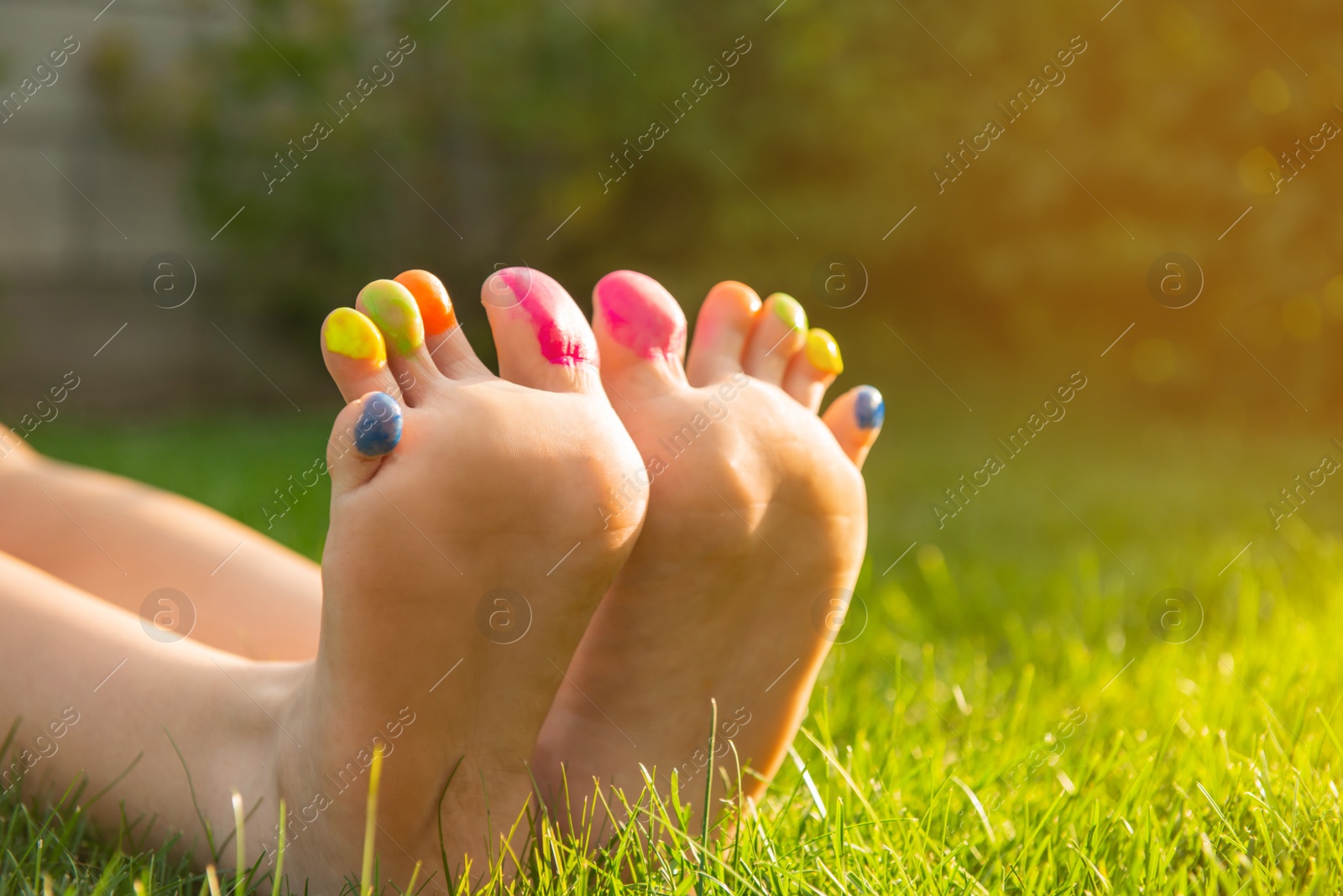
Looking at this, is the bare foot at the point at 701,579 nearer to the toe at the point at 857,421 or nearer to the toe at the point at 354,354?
the toe at the point at 857,421

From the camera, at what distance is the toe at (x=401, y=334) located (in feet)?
2.64

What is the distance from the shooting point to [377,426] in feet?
2.34

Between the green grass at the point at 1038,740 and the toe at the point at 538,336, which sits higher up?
the toe at the point at 538,336

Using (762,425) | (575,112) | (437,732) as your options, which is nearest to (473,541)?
(437,732)

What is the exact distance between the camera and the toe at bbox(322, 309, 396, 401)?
2.55ft

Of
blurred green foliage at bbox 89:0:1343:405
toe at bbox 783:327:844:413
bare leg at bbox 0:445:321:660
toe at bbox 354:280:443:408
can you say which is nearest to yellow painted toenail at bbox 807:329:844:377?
toe at bbox 783:327:844:413

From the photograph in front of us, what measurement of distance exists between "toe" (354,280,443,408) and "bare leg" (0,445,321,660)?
370 mm

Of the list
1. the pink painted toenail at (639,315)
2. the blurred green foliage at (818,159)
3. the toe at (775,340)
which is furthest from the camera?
the blurred green foliage at (818,159)

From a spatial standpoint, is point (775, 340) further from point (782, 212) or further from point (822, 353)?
point (782, 212)

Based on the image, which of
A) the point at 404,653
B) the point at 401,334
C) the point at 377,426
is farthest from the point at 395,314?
the point at 404,653

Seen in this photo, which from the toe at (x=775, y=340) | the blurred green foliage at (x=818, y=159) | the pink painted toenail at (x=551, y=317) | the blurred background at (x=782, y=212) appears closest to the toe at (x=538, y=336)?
the pink painted toenail at (x=551, y=317)

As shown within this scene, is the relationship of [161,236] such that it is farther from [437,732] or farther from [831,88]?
[437,732]

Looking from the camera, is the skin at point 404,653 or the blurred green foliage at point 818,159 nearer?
the skin at point 404,653

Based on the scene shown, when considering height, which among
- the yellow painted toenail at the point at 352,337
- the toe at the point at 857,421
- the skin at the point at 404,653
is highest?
the yellow painted toenail at the point at 352,337
